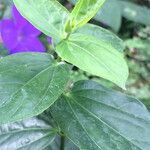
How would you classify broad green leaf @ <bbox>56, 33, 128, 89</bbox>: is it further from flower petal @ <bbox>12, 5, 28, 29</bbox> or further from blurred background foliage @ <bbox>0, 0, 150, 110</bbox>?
blurred background foliage @ <bbox>0, 0, 150, 110</bbox>

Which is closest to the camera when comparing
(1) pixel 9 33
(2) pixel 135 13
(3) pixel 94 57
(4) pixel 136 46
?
(3) pixel 94 57

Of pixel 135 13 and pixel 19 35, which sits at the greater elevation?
pixel 19 35

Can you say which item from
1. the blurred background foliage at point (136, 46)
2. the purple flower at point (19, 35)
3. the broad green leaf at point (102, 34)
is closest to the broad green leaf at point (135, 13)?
the blurred background foliage at point (136, 46)

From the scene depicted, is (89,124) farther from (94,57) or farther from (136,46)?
(136,46)

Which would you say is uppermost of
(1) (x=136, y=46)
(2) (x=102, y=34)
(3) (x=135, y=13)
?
(2) (x=102, y=34)

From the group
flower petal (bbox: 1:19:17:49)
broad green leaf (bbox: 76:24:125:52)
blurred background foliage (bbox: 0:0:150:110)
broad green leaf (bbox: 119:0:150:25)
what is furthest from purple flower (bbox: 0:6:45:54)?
broad green leaf (bbox: 119:0:150:25)

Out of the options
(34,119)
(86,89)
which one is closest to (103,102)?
(86,89)

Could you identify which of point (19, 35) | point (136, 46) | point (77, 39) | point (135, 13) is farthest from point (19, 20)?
point (136, 46)
